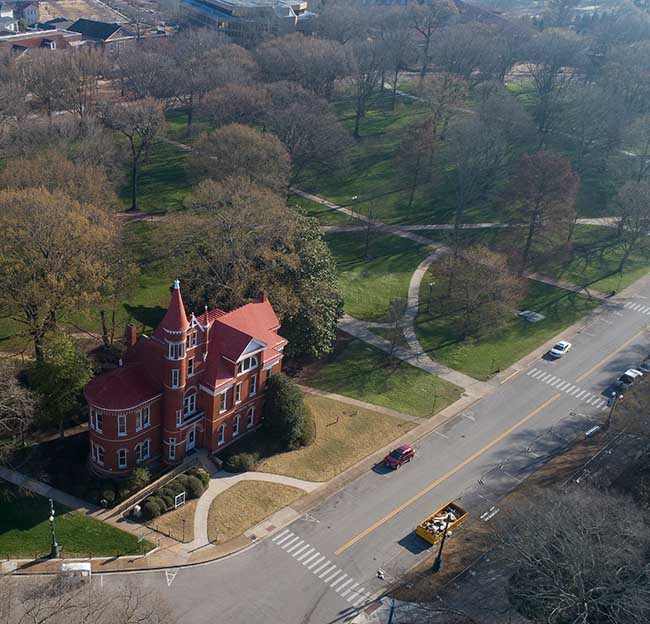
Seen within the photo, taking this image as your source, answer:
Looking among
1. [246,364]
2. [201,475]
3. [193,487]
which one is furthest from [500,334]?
[193,487]

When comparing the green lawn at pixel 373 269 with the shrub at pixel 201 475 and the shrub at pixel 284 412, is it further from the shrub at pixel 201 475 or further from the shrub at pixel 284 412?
the shrub at pixel 201 475

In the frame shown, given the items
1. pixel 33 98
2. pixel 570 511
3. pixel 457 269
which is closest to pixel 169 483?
pixel 570 511

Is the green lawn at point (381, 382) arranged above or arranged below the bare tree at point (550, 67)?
below

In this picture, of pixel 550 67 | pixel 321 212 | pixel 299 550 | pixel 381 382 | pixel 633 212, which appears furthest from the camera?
pixel 550 67

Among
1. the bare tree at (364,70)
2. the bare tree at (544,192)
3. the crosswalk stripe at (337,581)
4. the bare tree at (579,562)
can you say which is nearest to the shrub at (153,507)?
the crosswalk stripe at (337,581)

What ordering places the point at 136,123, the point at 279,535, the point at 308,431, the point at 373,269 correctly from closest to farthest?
the point at 279,535, the point at 308,431, the point at 373,269, the point at 136,123

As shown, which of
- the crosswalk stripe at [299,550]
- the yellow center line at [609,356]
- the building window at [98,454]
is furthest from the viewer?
the yellow center line at [609,356]

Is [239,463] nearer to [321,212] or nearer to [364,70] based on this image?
[321,212]

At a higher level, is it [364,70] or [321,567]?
[364,70]
